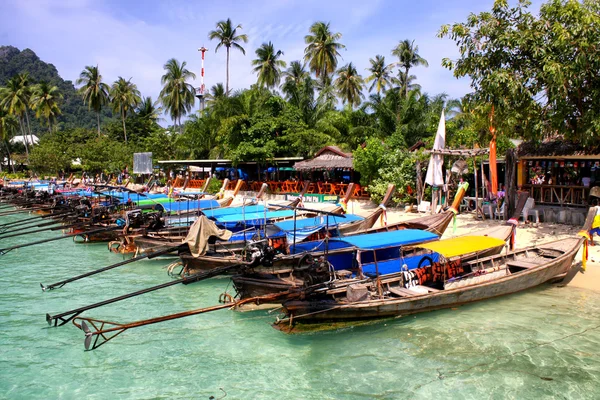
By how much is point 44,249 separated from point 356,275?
1649cm

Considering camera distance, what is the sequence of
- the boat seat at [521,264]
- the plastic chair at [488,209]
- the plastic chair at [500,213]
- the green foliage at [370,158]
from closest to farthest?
the boat seat at [521,264] → the plastic chair at [500,213] → the plastic chair at [488,209] → the green foliage at [370,158]

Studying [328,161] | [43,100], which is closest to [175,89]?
[43,100]

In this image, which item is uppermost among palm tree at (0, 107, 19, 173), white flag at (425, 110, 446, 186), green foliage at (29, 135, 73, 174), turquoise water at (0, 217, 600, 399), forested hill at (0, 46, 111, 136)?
forested hill at (0, 46, 111, 136)

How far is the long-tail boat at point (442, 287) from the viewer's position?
10.6 meters

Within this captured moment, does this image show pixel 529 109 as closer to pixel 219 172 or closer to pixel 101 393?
pixel 101 393

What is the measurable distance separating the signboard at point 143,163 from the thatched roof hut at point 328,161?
1918cm

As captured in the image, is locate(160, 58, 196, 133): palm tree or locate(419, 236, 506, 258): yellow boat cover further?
locate(160, 58, 196, 133): palm tree

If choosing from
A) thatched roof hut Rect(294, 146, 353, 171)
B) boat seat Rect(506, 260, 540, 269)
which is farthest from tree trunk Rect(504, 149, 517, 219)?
thatched roof hut Rect(294, 146, 353, 171)

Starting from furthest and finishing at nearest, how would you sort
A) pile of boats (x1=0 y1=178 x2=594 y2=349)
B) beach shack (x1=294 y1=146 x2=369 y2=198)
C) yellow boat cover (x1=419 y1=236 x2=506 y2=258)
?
1. beach shack (x1=294 y1=146 x2=369 y2=198)
2. yellow boat cover (x1=419 y1=236 x2=506 y2=258)
3. pile of boats (x1=0 y1=178 x2=594 y2=349)

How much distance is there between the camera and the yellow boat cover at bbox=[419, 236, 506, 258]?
11.5 metres

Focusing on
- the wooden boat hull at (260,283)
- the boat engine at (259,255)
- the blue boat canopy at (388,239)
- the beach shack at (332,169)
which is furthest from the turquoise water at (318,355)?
the beach shack at (332,169)

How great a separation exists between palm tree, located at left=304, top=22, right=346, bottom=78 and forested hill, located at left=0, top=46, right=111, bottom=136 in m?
79.8

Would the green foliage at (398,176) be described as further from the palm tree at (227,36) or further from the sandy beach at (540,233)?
the palm tree at (227,36)

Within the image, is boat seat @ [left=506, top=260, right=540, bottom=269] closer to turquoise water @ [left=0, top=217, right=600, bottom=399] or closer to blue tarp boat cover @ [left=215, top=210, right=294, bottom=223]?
turquoise water @ [left=0, top=217, right=600, bottom=399]
